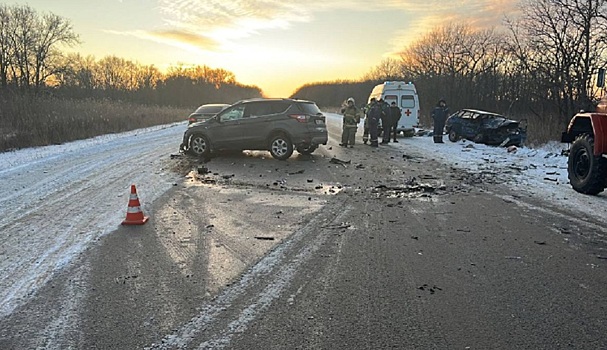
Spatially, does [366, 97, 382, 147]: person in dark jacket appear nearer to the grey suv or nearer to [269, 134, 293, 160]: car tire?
the grey suv

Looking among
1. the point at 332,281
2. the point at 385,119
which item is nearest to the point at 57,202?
the point at 332,281

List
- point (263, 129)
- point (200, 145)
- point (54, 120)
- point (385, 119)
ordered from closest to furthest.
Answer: point (263, 129) < point (200, 145) < point (385, 119) < point (54, 120)

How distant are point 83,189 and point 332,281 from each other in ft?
22.0

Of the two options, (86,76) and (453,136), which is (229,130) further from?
(86,76)

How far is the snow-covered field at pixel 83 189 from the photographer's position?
504 cm

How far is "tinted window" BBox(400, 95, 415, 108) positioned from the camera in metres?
22.3

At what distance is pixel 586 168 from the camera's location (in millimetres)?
9000

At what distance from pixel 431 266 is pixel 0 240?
17.4ft

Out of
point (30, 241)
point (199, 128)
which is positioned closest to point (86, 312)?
point (30, 241)

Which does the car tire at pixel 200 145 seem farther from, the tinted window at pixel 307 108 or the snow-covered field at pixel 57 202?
the tinted window at pixel 307 108

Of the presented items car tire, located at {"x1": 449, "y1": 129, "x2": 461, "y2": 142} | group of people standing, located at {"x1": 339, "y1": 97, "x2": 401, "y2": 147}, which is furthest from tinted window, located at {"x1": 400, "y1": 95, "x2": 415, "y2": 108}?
car tire, located at {"x1": 449, "y1": 129, "x2": 461, "y2": 142}

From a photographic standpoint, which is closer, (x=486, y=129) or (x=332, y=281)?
(x=332, y=281)

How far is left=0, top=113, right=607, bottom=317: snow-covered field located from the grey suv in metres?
1.46

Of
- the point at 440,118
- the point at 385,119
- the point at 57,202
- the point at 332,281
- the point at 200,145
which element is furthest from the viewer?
the point at 440,118
